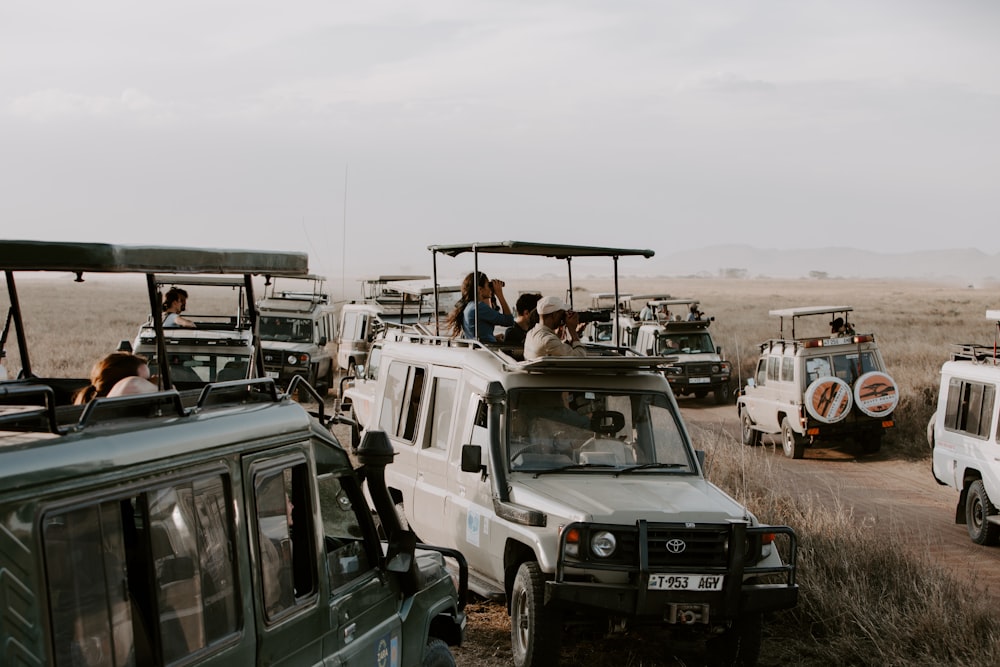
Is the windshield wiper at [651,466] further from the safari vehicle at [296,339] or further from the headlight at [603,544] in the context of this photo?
the safari vehicle at [296,339]

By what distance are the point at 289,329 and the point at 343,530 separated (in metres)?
20.8

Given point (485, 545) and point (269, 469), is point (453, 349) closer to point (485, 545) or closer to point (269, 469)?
point (485, 545)

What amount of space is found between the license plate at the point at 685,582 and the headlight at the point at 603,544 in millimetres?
289

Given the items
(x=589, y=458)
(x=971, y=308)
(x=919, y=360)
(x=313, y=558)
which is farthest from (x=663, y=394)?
(x=971, y=308)

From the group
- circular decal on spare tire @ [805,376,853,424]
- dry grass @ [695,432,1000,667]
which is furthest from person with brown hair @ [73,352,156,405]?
circular decal on spare tire @ [805,376,853,424]

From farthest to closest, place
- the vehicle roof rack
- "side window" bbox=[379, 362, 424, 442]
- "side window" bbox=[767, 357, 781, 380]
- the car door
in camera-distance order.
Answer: "side window" bbox=[767, 357, 781, 380]
the vehicle roof rack
"side window" bbox=[379, 362, 424, 442]
the car door

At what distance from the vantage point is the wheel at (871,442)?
65.6 ft

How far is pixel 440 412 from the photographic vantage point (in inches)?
367

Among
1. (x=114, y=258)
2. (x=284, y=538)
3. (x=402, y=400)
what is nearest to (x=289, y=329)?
(x=402, y=400)

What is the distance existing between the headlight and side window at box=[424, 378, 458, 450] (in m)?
2.24

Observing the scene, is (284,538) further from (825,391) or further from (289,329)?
(289,329)

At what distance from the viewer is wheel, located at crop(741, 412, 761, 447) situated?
22.1 metres

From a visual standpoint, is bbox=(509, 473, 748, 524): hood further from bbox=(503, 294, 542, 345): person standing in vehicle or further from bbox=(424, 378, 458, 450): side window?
bbox=(503, 294, 542, 345): person standing in vehicle

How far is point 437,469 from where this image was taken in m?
9.16
